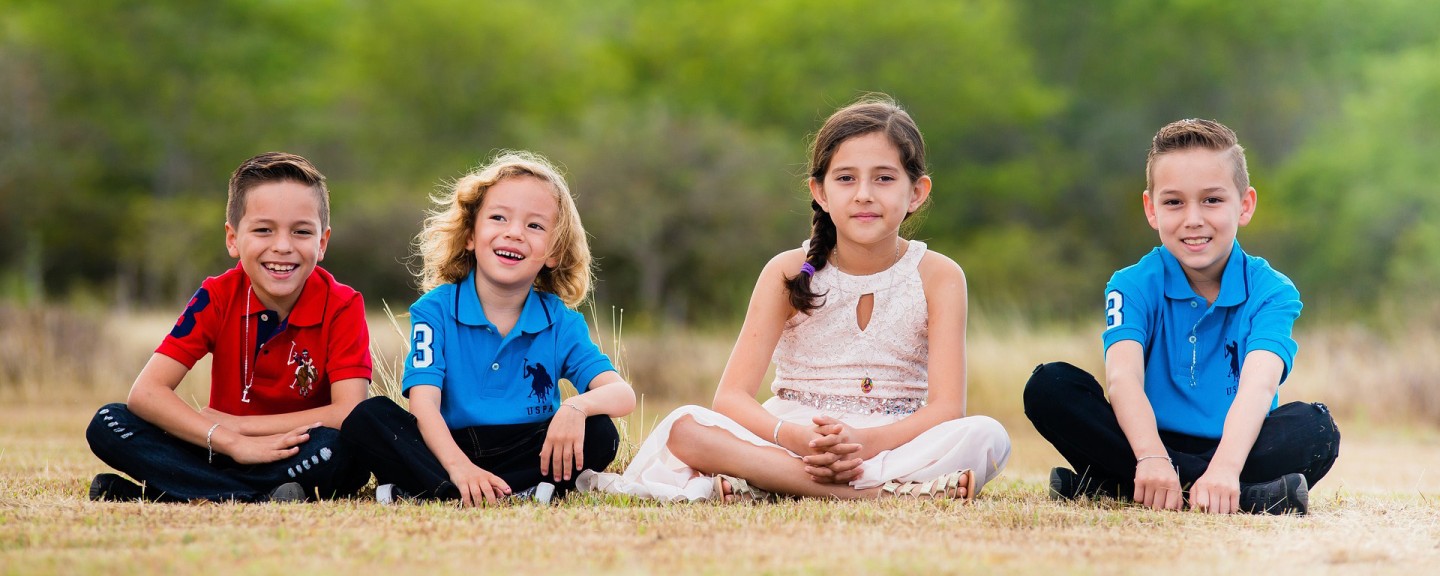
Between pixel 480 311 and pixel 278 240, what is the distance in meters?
0.67

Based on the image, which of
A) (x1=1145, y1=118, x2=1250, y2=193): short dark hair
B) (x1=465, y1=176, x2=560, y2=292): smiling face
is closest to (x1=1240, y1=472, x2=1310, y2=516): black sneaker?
(x1=1145, y1=118, x2=1250, y2=193): short dark hair

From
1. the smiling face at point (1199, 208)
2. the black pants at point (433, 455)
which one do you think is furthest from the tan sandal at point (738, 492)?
the smiling face at point (1199, 208)

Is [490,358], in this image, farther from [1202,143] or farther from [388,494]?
[1202,143]

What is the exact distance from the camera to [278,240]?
4.31m

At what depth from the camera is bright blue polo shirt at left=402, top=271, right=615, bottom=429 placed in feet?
14.0


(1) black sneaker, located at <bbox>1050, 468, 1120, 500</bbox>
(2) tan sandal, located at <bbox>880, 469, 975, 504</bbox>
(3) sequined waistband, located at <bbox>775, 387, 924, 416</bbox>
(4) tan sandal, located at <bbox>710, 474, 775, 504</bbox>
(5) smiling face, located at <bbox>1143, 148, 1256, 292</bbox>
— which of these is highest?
(5) smiling face, located at <bbox>1143, 148, 1256, 292</bbox>

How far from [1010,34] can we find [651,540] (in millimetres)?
37544

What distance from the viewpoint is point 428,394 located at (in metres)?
4.16

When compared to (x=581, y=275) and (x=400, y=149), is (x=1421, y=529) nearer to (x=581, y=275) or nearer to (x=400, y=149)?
(x=581, y=275)

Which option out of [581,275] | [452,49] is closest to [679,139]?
[452,49]

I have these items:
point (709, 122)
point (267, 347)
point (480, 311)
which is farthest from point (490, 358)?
point (709, 122)

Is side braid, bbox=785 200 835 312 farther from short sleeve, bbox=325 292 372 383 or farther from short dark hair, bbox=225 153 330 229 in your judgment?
short dark hair, bbox=225 153 330 229

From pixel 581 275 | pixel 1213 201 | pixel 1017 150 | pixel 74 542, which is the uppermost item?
pixel 1017 150

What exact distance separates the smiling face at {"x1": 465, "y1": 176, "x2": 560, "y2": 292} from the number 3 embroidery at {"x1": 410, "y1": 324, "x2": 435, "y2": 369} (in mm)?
281
